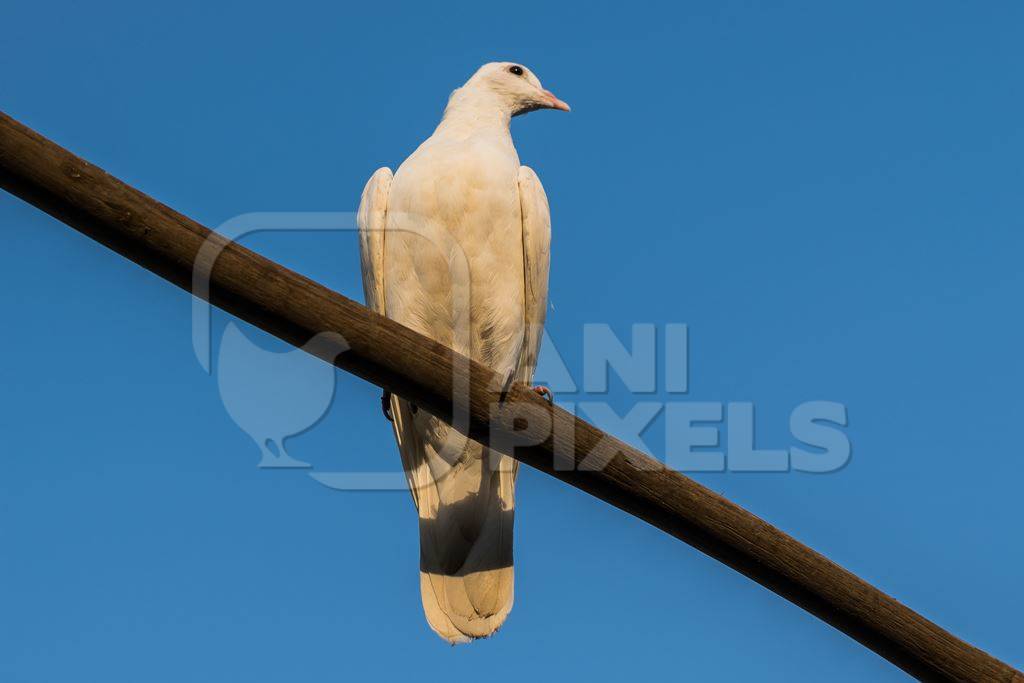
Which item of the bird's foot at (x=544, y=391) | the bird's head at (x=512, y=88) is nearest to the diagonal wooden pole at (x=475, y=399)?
the bird's foot at (x=544, y=391)

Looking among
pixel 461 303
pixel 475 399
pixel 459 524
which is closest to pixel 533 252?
pixel 461 303

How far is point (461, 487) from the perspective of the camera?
6.04 m

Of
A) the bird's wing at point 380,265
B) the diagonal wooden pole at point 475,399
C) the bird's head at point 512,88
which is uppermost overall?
the bird's head at point 512,88

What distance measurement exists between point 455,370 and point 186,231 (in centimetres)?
75

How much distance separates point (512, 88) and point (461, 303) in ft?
6.39

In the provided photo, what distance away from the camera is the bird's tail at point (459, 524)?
18.5ft

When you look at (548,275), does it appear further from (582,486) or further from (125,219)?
(125,219)

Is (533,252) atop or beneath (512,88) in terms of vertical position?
beneath

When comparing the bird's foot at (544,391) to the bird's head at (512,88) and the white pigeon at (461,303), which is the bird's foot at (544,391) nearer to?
the white pigeon at (461,303)

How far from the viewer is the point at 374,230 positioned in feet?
19.6

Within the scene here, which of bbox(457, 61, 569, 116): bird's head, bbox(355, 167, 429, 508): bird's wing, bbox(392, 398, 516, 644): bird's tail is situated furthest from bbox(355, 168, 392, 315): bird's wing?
bbox(457, 61, 569, 116): bird's head

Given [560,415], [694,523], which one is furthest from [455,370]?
[694,523]

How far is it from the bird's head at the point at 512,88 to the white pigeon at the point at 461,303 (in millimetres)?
944

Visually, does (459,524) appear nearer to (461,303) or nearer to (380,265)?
(461,303)
